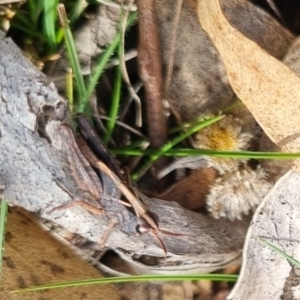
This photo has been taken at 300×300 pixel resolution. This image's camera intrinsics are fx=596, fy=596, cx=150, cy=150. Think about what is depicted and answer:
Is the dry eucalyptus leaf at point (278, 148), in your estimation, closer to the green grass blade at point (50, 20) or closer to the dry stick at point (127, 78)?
the dry stick at point (127, 78)

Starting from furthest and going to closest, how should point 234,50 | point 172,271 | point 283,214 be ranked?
point 172,271 → point 283,214 → point 234,50

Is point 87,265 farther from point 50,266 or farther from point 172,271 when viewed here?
point 172,271

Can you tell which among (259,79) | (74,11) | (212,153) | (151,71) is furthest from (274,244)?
(74,11)

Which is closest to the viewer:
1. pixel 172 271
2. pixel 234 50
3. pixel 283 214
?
pixel 234 50

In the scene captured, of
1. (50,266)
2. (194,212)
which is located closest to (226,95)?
(194,212)

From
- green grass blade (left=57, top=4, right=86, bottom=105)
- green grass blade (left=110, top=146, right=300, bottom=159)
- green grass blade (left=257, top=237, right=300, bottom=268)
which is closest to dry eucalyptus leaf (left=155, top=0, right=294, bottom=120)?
green grass blade (left=110, top=146, right=300, bottom=159)

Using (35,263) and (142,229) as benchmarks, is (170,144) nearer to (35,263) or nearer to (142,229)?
(142,229)
